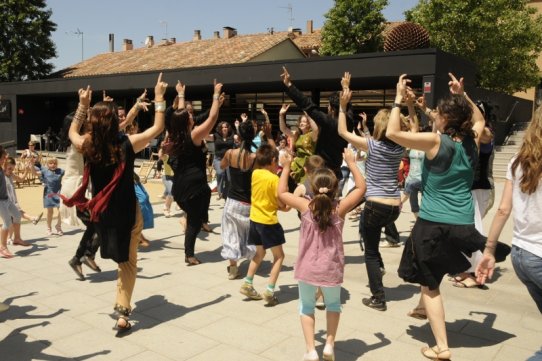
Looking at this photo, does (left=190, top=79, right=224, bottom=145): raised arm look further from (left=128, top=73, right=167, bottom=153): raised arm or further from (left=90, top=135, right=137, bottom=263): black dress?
(left=90, top=135, right=137, bottom=263): black dress

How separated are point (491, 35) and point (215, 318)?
24242 millimetres

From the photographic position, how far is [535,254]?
2709 mm

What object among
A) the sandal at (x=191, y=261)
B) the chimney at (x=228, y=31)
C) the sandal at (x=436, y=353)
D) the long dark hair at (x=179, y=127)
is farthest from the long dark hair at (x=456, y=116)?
the chimney at (x=228, y=31)

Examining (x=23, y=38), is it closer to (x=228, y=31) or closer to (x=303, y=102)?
(x=228, y=31)

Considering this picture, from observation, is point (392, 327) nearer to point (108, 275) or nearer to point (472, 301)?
point (472, 301)

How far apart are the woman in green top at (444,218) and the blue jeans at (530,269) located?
0.78 m

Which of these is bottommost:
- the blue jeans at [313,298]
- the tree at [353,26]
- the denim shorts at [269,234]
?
the blue jeans at [313,298]

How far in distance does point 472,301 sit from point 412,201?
3203 millimetres

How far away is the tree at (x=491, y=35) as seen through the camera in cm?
2420

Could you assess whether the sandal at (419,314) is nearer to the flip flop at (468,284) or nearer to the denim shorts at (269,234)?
the flip flop at (468,284)

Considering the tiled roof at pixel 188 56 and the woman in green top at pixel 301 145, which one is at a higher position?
the tiled roof at pixel 188 56

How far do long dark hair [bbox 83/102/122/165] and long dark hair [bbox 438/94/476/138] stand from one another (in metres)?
2.55

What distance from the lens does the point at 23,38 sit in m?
41.2

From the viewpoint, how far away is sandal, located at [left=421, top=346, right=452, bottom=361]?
141 inches
